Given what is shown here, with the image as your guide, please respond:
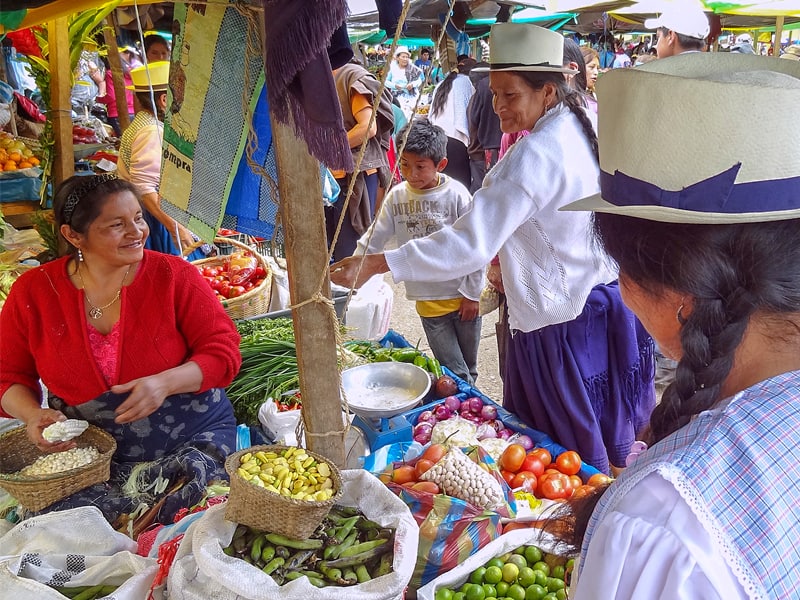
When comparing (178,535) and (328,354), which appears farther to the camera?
(178,535)

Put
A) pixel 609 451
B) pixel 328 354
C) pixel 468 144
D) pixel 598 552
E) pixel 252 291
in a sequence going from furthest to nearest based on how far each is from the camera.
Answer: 1. pixel 468 144
2. pixel 252 291
3. pixel 609 451
4. pixel 328 354
5. pixel 598 552

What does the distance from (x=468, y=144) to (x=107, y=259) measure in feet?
18.3

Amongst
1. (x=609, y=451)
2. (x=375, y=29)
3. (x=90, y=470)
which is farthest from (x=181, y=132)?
(x=375, y=29)

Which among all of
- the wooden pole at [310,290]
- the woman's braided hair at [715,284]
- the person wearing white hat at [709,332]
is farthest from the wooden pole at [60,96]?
the woman's braided hair at [715,284]

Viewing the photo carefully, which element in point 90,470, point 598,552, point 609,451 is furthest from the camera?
point 609,451

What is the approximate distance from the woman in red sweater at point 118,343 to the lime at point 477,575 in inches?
40.4

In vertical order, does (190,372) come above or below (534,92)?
below

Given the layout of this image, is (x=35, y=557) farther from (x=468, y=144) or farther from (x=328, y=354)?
(x=468, y=144)

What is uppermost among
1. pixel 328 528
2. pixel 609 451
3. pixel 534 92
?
pixel 534 92

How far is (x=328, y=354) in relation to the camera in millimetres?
1683

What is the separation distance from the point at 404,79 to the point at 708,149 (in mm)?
13534

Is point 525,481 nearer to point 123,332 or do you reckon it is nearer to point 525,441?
point 525,441

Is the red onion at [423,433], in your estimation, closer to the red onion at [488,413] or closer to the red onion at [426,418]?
the red onion at [426,418]

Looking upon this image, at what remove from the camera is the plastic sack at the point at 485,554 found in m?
1.91
